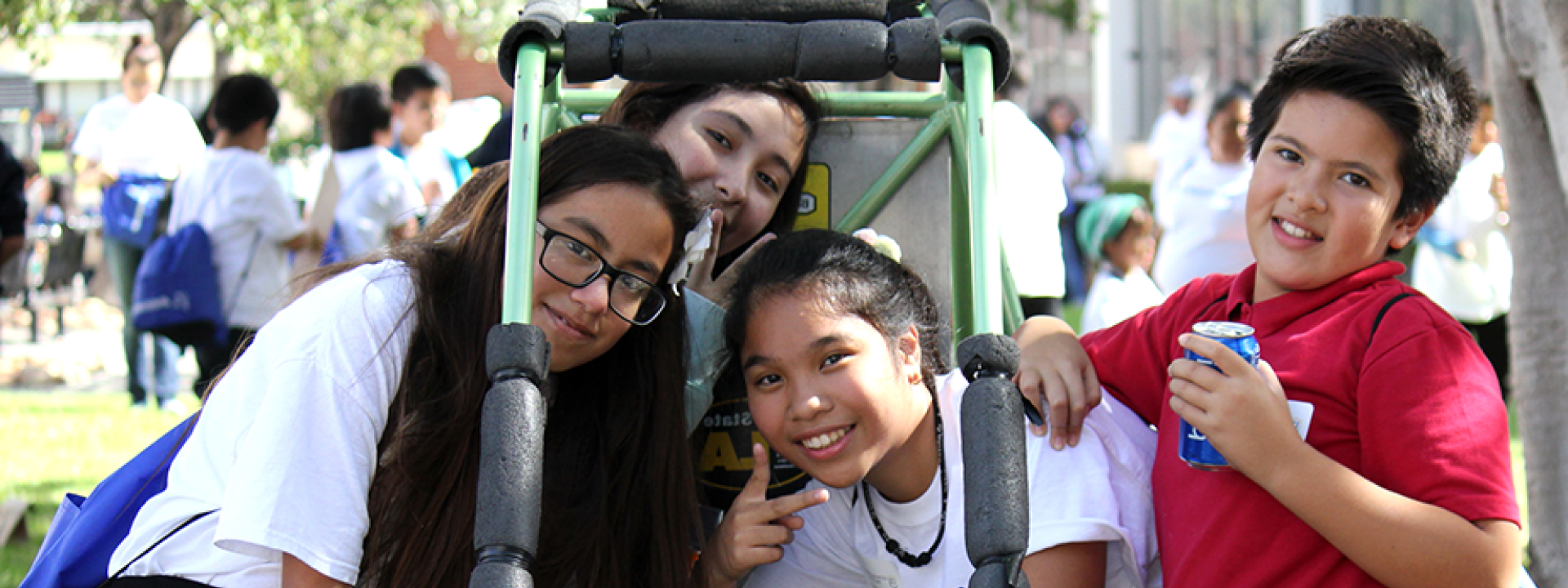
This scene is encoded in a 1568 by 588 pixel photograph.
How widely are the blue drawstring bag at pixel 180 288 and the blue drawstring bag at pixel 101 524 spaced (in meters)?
3.77

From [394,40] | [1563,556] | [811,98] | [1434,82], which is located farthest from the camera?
[394,40]

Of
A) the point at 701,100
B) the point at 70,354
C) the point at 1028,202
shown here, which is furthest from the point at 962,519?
the point at 70,354

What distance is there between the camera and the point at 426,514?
2225 millimetres

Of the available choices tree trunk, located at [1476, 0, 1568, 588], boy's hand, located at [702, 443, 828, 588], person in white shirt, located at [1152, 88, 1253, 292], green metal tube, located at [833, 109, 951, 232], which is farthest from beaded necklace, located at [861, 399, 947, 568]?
person in white shirt, located at [1152, 88, 1253, 292]

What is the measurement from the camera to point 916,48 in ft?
7.45

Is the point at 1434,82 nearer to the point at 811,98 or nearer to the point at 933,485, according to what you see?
the point at 933,485

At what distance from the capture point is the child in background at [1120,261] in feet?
17.6

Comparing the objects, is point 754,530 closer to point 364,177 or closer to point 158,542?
point 158,542

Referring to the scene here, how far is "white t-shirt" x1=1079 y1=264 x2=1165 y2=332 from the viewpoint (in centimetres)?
529

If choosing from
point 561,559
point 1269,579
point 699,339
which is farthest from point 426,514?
point 1269,579

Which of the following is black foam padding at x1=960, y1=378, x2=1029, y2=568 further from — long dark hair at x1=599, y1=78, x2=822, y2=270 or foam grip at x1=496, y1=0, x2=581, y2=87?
long dark hair at x1=599, y1=78, x2=822, y2=270

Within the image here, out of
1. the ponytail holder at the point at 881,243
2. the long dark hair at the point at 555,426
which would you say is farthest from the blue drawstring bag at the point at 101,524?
the ponytail holder at the point at 881,243

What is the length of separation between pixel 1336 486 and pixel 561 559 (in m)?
1.26

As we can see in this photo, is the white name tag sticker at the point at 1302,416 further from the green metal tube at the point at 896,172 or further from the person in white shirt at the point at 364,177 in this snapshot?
the person in white shirt at the point at 364,177
